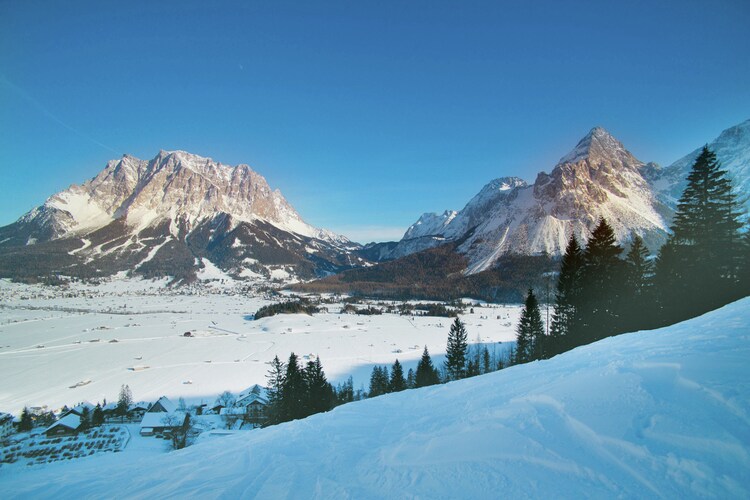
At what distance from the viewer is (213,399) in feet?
148

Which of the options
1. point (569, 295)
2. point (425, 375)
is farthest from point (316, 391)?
point (569, 295)

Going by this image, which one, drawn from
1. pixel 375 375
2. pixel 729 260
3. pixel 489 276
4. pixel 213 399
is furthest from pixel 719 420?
pixel 489 276

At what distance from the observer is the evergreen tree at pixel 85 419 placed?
3608 cm

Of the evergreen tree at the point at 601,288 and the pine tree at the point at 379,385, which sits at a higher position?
the evergreen tree at the point at 601,288

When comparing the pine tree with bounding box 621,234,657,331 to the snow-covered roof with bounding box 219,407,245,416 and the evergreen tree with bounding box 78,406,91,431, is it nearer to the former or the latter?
the snow-covered roof with bounding box 219,407,245,416

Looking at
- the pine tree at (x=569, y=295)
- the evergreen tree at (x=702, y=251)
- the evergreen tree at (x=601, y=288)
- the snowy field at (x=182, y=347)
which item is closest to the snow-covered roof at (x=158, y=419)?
the snowy field at (x=182, y=347)

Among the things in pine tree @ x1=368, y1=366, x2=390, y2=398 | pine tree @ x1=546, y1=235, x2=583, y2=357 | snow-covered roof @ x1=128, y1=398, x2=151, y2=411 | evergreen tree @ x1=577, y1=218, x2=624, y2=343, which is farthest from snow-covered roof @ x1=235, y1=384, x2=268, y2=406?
evergreen tree @ x1=577, y1=218, x2=624, y2=343

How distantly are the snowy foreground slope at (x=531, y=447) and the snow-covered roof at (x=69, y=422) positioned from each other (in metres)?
37.0

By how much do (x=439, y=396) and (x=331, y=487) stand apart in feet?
20.1

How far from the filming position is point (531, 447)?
5023mm

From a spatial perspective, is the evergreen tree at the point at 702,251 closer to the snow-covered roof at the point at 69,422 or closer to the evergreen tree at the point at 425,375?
the evergreen tree at the point at 425,375

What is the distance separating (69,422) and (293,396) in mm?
26315

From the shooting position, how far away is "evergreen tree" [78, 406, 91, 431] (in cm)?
3608

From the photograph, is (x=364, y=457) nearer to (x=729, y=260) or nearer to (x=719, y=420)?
(x=719, y=420)
